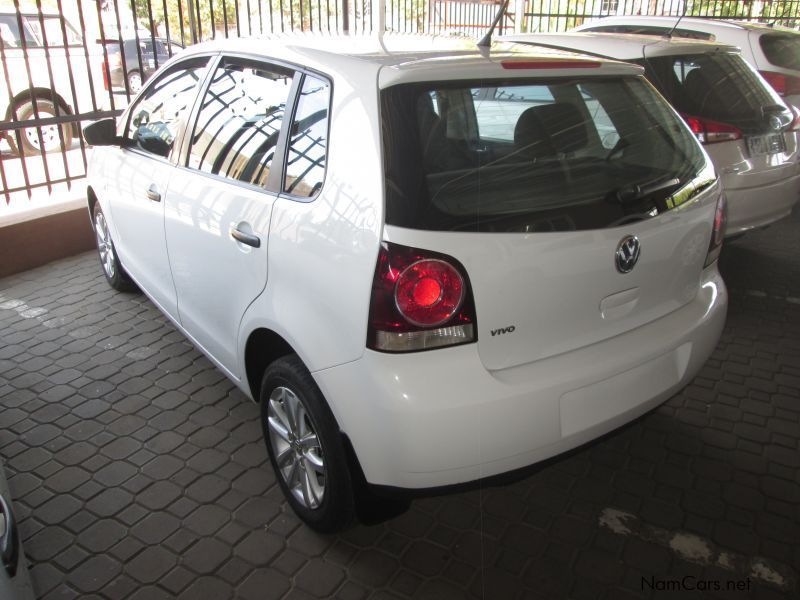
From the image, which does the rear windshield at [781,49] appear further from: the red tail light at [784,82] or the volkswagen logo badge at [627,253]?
the volkswagen logo badge at [627,253]

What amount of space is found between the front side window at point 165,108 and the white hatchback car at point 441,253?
0.37m

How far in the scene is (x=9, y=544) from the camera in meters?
1.72

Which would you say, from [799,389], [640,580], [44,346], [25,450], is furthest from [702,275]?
[44,346]

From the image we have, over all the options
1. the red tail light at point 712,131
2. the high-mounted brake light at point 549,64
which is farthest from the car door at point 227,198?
the red tail light at point 712,131

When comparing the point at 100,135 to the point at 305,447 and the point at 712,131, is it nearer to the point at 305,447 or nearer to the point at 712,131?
the point at 305,447

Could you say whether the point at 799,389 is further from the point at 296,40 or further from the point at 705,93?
the point at 296,40

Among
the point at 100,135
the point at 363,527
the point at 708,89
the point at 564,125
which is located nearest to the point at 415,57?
the point at 564,125

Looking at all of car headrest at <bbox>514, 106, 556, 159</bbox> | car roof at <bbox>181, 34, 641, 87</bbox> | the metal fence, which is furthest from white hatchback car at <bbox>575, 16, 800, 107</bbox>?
car headrest at <bbox>514, 106, 556, 159</bbox>

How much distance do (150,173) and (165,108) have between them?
40cm

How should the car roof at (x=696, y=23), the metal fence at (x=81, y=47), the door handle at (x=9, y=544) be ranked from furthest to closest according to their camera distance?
the car roof at (x=696, y=23)
the metal fence at (x=81, y=47)
the door handle at (x=9, y=544)

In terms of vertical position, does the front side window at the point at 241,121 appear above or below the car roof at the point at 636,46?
below

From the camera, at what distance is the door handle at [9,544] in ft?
5.45

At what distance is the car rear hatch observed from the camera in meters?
1.97

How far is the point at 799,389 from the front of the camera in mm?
3553
